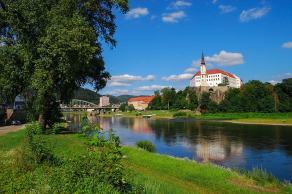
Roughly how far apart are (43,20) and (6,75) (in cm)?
556

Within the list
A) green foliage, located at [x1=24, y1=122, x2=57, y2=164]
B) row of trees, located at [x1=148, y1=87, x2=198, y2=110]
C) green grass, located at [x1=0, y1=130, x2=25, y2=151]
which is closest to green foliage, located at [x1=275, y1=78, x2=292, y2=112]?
row of trees, located at [x1=148, y1=87, x2=198, y2=110]

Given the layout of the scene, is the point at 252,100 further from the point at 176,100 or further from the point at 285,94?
the point at 176,100

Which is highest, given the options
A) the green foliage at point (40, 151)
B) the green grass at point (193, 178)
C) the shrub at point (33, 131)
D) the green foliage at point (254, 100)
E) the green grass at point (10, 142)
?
the green foliage at point (254, 100)

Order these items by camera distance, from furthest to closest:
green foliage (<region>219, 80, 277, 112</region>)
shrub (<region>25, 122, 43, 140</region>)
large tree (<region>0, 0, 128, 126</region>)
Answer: green foliage (<region>219, 80, 277, 112</region>) < large tree (<region>0, 0, 128, 126</region>) < shrub (<region>25, 122, 43, 140</region>)

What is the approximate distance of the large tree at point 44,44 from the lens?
28.7 meters

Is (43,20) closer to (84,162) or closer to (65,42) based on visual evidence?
(65,42)

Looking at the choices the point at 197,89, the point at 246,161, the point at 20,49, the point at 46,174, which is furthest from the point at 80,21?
the point at 197,89

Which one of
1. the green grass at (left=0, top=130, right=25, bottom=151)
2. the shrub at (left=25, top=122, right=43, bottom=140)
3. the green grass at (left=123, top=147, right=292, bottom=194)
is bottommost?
the green grass at (left=123, top=147, right=292, bottom=194)

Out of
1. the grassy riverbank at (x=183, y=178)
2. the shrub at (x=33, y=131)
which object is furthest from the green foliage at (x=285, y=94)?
the shrub at (x=33, y=131)

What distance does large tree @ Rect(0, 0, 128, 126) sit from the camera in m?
28.7

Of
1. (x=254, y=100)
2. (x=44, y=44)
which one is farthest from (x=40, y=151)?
(x=254, y=100)

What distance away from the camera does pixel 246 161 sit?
31859 mm

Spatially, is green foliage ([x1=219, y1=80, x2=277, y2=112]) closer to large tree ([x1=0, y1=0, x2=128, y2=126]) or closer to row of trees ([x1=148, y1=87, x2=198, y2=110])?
row of trees ([x1=148, y1=87, x2=198, y2=110])

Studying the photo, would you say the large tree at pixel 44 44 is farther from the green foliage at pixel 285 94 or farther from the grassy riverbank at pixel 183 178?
the green foliage at pixel 285 94
